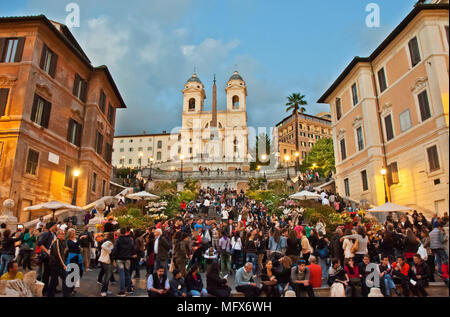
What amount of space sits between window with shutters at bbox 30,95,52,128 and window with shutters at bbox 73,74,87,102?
13.2ft

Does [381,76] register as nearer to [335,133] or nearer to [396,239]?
[335,133]

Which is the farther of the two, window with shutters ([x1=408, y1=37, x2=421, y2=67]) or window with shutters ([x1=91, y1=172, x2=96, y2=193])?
window with shutters ([x1=91, y1=172, x2=96, y2=193])

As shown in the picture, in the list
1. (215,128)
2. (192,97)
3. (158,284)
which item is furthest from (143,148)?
(158,284)

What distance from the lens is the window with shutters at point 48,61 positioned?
2138 centimetres

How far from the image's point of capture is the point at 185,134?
8994cm

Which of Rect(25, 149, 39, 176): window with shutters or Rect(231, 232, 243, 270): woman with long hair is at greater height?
Rect(25, 149, 39, 176): window with shutters

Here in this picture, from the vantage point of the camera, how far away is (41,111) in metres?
21.2

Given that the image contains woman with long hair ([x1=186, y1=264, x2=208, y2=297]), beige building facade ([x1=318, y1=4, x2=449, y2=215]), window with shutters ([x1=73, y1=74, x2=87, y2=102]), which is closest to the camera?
woman with long hair ([x1=186, y1=264, x2=208, y2=297])

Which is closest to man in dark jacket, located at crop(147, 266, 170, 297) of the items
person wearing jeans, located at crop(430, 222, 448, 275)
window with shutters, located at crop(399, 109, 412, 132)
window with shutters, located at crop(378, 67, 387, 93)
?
person wearing jeans, located at crop(430, 222, 448, 275)

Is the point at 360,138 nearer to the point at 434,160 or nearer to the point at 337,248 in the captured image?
the point at 434,160

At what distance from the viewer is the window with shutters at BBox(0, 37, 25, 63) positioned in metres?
20.3

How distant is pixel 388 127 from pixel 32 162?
973 inches

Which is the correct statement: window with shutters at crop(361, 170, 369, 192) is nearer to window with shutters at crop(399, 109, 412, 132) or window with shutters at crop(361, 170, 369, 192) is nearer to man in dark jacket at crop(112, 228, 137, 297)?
window with shutters at crop(399, 109, 412, 132)

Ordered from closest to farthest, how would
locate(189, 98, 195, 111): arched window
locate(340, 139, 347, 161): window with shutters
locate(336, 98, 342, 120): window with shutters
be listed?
1. locate(340, 139, 347, 161): window with shutters
2. locate(336, 98, 342, 120): window with shutters
3. locate(189, 98, 195, 111): arched window
